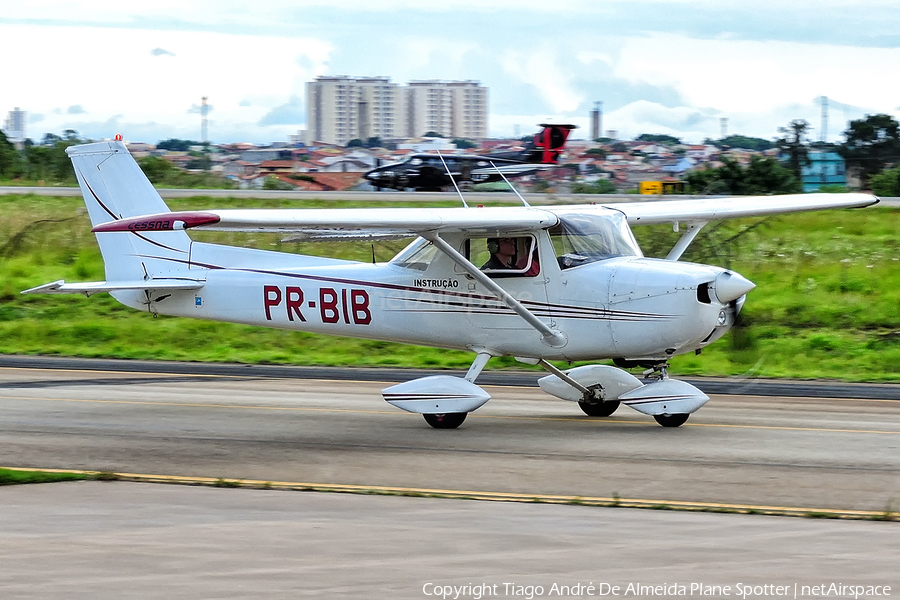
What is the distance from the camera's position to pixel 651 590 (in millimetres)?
5742

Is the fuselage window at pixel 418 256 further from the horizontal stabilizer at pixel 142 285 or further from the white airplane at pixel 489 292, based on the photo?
the horizontal stabilizer at pixel 142 285

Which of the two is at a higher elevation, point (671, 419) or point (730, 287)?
point (730, 287)

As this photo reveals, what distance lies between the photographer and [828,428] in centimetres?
1214

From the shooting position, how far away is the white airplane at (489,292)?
1155 centimetres

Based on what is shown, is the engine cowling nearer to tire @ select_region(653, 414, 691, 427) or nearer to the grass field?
tire @ select_region(653, 414, 691, 427)

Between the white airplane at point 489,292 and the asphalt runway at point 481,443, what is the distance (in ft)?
1.54

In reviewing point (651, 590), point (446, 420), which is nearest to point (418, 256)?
point (446, 420)

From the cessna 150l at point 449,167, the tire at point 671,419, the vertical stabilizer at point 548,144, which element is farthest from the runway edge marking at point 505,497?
the vertical stabilizer at point 548,144

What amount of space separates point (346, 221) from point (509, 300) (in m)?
2.06

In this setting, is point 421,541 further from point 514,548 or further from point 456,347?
point 456,347

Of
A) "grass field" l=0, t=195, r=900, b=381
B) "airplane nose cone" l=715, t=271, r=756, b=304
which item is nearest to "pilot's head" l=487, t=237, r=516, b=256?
"airplane nose cone" l=715, t=271, r=756, b=304

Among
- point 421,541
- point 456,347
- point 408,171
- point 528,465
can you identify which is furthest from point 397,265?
point 408,171

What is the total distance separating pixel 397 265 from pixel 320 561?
22.7ft

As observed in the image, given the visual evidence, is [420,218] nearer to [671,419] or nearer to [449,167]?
[671,419]
